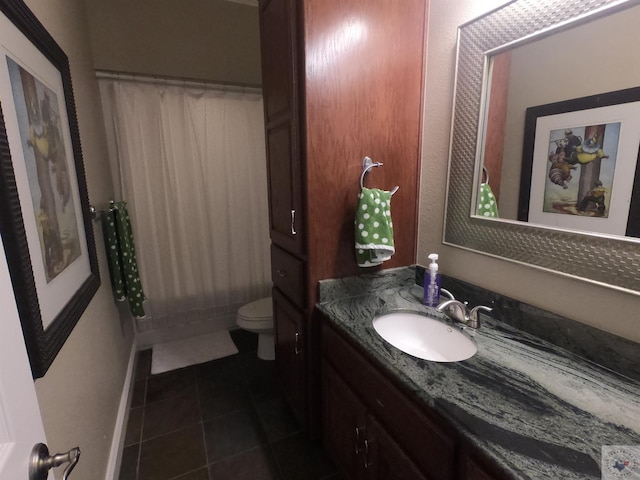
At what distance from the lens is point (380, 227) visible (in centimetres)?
128

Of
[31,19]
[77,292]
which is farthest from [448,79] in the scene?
[77,292]

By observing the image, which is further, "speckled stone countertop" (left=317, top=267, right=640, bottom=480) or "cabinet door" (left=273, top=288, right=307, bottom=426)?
"cabinet door" (left=273, top=288, right=307, bottom=426)

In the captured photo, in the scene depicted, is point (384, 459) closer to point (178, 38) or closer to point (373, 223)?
point (373, 223)

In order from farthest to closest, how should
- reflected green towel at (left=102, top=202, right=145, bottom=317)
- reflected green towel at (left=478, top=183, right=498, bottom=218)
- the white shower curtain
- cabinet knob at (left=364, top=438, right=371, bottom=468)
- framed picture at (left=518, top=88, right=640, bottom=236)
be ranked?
the white shower curtain < reflected green towel at (left=102, top=202, right=145, bottom=317) < reflected green towel at (left=478, top=183, right=498, bottom=218) < cabinet knob at (left=364, top=438, right=371, bottom=468) < framed picture at (left=518, top=88, right=640, bottom=236)

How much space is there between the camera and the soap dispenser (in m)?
1.29

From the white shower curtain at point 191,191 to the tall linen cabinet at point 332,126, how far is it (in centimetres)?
104

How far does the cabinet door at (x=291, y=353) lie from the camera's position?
155 cm

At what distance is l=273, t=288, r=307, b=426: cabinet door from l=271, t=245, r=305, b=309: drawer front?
51 mm

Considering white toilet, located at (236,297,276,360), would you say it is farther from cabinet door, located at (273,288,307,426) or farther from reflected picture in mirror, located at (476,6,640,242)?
reflected picture in mirror, located at (476,6,640,242)

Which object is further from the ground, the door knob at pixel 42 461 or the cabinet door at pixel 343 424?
the door knob at pixel 42 461

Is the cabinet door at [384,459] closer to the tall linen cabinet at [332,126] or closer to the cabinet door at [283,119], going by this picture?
the tall linen cabinet at [332,126]

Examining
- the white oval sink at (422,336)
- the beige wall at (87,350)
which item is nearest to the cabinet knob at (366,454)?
the white oval sink at (422,336)

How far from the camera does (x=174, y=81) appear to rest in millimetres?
2281

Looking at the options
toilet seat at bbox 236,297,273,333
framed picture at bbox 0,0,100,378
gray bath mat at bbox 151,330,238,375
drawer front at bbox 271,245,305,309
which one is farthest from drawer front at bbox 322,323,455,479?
gray bath mat at bbox 151,330,238,375
